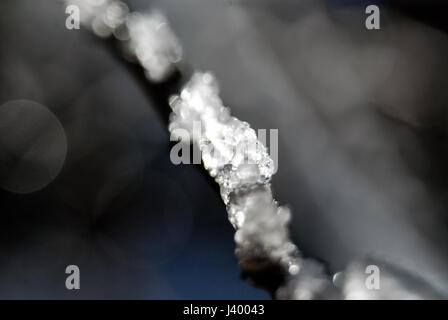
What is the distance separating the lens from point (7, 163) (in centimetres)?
240

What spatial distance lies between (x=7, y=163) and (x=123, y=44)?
1.29 meters

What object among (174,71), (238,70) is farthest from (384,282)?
(174,71)

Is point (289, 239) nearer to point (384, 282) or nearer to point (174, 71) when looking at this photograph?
point (384, 282)

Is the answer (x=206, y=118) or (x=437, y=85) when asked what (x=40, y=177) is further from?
(x=437, y=85)

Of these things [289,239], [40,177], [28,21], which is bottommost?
[289,239]

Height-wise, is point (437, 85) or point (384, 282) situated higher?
point (437, 85)
